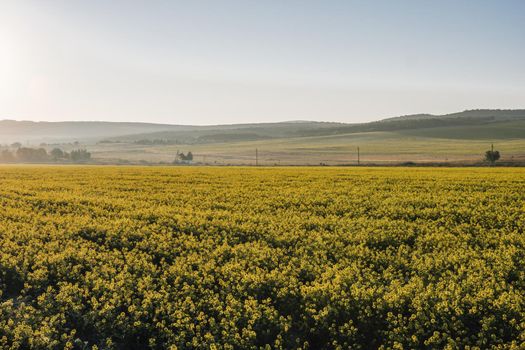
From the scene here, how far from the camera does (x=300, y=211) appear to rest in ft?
54.1

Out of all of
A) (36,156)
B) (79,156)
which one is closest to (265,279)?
(79,156)

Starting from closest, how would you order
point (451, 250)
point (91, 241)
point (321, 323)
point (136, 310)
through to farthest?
point (321, 323)
point (136, 310)
point (451, 250)
point (91, 241)

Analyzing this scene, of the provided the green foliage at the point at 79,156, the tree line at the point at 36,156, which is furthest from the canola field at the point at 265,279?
the tree line at the point at 36,156

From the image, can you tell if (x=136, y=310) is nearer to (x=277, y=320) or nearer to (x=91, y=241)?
(x=277, y=320)

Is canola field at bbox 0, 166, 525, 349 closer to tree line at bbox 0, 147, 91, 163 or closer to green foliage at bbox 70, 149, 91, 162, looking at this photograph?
green foliage at bbox 70, 149, 91, 162

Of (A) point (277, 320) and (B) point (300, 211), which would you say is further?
(B) point (300, 211)

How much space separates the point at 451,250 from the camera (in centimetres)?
1062

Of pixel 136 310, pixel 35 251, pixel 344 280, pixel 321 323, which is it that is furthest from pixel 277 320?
pixel 35 251

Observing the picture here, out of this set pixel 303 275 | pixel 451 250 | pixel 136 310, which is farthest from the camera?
pixel 451 250

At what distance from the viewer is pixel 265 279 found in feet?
28.6

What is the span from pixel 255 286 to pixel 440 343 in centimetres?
325

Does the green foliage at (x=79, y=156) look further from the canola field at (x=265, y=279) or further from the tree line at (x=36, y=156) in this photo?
the canola field at (x=265, y=279)

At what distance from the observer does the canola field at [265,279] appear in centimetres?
697

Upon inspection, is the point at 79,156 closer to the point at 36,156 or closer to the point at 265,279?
the point at 36,156
